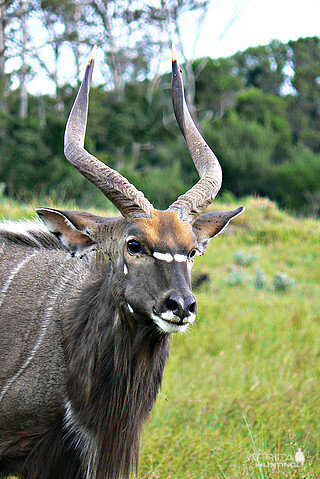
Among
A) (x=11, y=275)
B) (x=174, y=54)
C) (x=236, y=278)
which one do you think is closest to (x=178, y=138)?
(x=236, y=278)

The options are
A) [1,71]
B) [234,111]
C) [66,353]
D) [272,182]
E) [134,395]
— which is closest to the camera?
[134,395]

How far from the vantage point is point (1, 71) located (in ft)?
64.7

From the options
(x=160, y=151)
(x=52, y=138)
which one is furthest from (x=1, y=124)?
(x=160, y=151)

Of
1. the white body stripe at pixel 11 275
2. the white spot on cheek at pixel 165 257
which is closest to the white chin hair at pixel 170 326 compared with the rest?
the white spot on cheek at pixel 165 257

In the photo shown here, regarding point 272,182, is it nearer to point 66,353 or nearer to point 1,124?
point 1,124

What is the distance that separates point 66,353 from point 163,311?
2.99 feet

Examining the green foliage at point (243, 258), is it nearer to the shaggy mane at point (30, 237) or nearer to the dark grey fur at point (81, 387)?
the shaggy mane at point (30, 237)

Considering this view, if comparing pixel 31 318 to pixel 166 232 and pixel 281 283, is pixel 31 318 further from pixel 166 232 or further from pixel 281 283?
pixel 281 283

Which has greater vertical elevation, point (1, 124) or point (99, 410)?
point (99, 410)

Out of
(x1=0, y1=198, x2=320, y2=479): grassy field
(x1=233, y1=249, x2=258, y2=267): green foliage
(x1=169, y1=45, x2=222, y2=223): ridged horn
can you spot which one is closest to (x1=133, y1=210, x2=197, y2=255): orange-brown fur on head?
(x1=169, y1=45, x2=222, y2=223): ridged horn

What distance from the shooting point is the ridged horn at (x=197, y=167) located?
272 centimetres

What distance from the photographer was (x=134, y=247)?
2.50 metres

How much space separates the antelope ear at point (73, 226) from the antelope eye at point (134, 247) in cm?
35

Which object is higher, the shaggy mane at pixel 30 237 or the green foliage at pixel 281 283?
the shaggy mane at pixel 30 237
